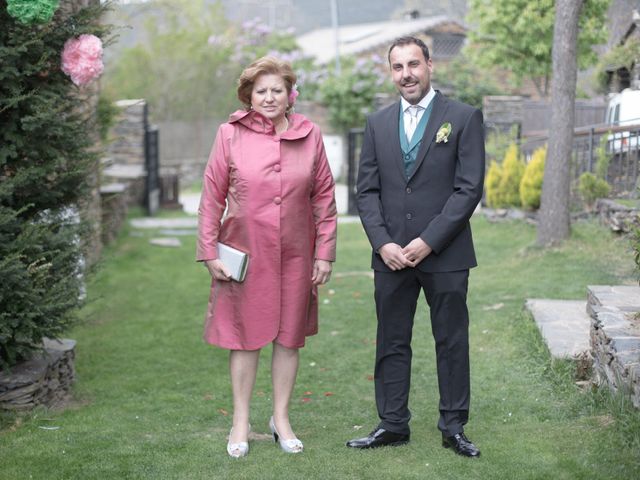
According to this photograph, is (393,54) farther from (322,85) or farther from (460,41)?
(460,41)

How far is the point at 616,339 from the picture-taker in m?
4.75

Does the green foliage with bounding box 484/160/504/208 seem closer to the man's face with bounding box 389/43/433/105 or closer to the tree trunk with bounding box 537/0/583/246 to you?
the tree trunk with bounding box 537/0/583/246

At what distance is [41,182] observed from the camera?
5340 mm

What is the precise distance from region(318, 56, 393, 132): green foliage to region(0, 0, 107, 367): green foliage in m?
18.5

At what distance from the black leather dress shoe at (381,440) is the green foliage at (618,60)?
20.2 feet

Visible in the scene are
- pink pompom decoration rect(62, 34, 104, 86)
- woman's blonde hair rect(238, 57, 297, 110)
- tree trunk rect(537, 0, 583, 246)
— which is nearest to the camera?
woman's blonde hair rect(238, 57, 297, 110)

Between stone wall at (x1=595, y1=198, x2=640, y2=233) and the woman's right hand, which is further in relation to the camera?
stone wall at (x1=595, y1=198, x2=640, y2=233)

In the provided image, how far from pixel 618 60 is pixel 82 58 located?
310 inches

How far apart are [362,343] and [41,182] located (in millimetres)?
2996

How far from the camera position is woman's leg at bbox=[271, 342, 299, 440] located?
434 centimetres

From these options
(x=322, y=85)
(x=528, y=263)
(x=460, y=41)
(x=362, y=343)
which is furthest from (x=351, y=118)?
(x=362, y=343)

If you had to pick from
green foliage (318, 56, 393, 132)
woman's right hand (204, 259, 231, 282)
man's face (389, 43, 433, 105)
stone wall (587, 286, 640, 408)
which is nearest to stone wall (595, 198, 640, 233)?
stone wall (587, 286, 640, 408)

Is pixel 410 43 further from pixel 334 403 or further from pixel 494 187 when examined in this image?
pixel 494 187

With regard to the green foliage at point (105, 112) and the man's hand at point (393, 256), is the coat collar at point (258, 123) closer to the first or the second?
the man's hand at point (393, 256)
